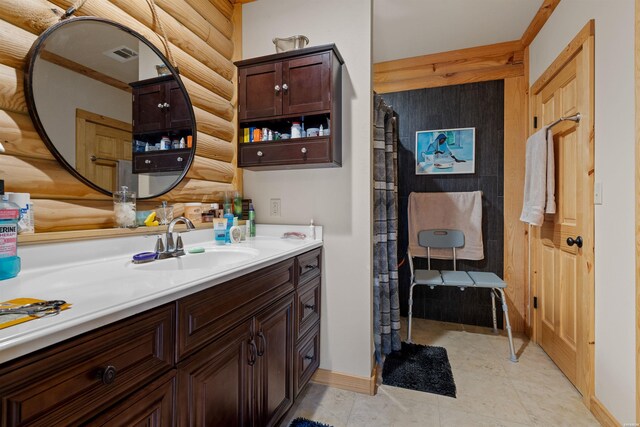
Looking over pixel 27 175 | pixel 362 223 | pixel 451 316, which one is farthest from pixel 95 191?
pixel 451 316

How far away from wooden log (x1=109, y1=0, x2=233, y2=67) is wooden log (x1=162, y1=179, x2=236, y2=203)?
74 cm

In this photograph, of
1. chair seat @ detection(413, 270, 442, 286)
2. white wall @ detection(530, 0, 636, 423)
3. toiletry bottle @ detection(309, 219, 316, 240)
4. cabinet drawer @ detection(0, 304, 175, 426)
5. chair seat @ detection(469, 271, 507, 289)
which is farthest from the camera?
chair seat @ detection(413, 270, 442, 286)

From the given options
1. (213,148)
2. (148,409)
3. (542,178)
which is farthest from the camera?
(542,178)

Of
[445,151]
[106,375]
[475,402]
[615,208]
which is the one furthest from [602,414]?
[106,375]

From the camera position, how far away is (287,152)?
5.61 ft

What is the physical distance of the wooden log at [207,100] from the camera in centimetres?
167

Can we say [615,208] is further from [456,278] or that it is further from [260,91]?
[260,91]

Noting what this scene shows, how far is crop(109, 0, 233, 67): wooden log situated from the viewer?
1.37 m

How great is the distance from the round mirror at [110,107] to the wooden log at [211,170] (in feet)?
0.27

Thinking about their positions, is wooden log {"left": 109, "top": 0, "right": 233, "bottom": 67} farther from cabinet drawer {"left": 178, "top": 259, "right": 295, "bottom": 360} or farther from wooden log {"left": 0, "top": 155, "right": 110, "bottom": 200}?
cabinet drawer {"left": 178, "top": 259, "right": 295, "bottom": 360}

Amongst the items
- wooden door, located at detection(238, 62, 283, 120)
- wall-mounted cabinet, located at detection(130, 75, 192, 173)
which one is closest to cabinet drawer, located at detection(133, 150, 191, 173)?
wall-mounted cabinet, located at detection(130, 75, 192, 173)

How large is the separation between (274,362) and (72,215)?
1.02 meters

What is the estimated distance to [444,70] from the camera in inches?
112

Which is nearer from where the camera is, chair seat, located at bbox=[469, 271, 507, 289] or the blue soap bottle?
the blue soap bottle
